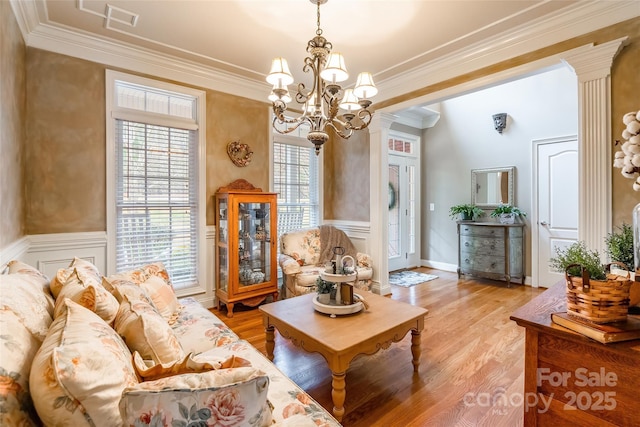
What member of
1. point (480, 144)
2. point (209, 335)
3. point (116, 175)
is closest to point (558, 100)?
point (480, 144)

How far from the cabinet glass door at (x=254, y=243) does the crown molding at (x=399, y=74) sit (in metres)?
1.50

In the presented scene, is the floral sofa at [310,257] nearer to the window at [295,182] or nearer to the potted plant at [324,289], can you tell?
the window at [295,182]

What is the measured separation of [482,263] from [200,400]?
488 cm

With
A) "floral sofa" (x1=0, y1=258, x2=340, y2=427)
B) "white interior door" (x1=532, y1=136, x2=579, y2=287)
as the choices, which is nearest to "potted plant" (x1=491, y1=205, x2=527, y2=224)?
"white interior door" (x1=532, y1=136, x2=579, y2=287)

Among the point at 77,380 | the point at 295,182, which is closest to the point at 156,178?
the point at 295,182

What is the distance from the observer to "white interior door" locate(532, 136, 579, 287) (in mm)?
4141

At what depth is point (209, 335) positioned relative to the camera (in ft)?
6.11

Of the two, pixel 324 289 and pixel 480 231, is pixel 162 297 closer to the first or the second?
pixel 324 289

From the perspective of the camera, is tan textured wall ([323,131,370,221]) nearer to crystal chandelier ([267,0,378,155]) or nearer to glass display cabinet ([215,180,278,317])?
glass display cabinet ([215,180,278,317])

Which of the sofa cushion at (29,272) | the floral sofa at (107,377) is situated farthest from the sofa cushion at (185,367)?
the sofa cushion at (29,272)

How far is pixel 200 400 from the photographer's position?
77cm

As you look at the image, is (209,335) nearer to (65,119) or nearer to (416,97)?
(65,119)

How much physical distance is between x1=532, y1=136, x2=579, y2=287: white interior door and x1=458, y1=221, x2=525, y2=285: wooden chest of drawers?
0.25 metres

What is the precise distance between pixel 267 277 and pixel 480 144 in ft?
13.4
